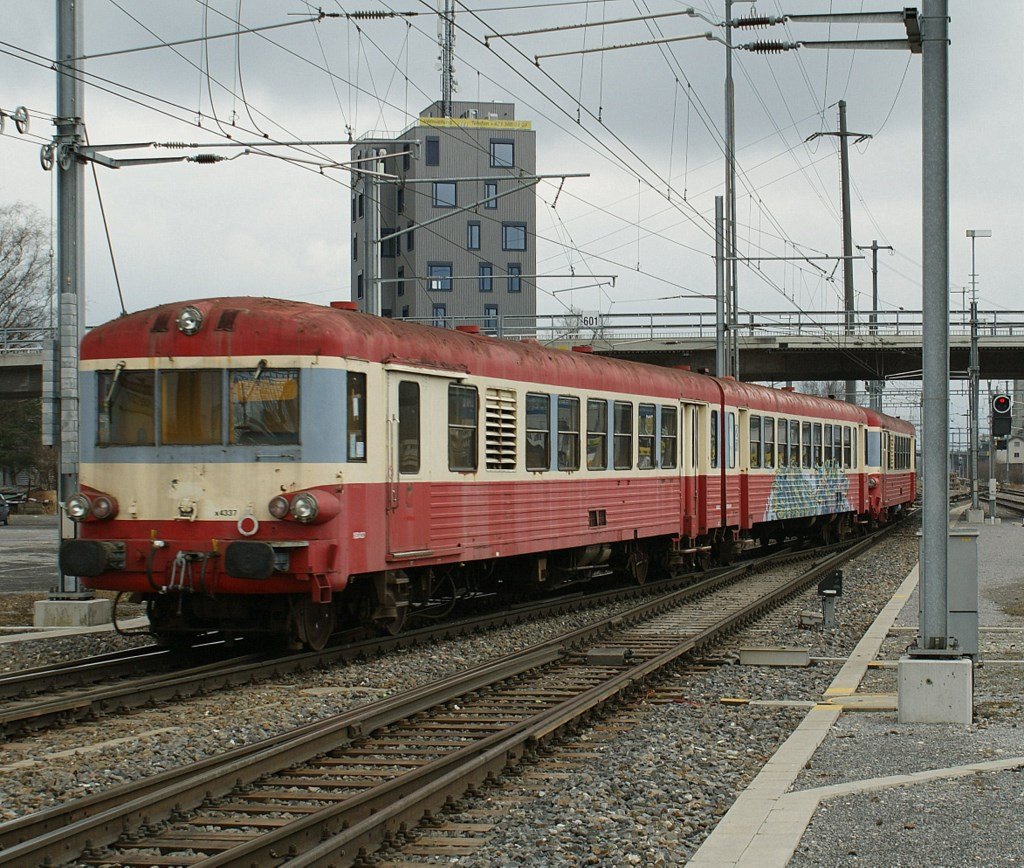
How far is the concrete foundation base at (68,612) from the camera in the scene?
1518 cm

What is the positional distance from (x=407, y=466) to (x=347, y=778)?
543cm

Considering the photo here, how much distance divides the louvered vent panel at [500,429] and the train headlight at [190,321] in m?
3.59

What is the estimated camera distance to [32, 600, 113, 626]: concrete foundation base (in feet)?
49.8

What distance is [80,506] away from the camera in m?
12.2

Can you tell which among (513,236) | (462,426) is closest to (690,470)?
(462,426)

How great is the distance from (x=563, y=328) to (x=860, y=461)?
1422 cm

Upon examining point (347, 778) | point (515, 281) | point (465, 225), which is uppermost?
point (465, 225)

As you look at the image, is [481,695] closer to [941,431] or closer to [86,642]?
[941,431]

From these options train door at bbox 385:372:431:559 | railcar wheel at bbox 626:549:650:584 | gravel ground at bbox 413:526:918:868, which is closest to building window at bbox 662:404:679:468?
railcar wheel at bbox 626:549:650:584

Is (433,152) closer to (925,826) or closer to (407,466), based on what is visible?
(407,466)

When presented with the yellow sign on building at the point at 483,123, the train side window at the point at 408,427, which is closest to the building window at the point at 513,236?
the yellow sign on building at the point at 483,123

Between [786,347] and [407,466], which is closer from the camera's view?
[407,466]

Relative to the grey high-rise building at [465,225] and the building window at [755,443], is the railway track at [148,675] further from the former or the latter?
the grey high-rise building at [465,225]

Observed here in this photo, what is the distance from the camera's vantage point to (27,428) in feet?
224
